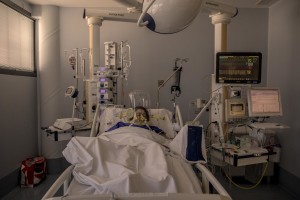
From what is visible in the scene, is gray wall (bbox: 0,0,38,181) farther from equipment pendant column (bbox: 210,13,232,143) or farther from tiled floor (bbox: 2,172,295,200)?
equipment pendant column (bbox: 210,13,232,143)

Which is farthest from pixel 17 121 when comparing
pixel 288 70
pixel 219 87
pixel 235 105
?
pixel 288 70

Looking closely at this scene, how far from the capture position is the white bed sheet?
1386mm

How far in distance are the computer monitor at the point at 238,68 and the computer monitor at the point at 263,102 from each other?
5.3 inches

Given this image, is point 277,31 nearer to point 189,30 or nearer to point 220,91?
point 189,30

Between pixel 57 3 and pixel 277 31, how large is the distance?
3394 millimetres

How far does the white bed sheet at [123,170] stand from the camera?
1386mm

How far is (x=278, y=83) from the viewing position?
3725 mm

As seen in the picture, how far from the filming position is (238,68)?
2820 millimetres

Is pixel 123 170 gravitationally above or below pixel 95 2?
below

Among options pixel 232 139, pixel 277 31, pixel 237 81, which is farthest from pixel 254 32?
pixel 232 139

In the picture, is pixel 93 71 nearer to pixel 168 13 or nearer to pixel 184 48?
pixel 184 48

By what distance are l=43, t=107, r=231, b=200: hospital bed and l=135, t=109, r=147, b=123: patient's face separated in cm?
68

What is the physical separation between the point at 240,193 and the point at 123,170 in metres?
2.25

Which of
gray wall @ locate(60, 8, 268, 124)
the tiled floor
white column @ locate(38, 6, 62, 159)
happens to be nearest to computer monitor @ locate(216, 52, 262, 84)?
gray wall @ locate(60, 8, 268, 124)
